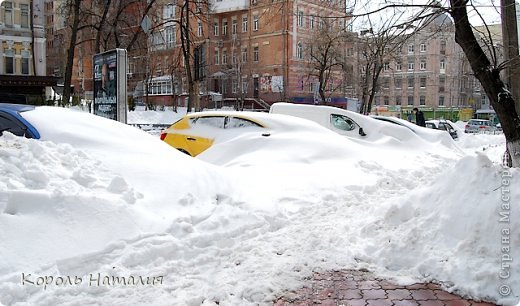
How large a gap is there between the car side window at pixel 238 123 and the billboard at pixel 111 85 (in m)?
3.31

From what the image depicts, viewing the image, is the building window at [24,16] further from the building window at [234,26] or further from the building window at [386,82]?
the building window at [386,82]

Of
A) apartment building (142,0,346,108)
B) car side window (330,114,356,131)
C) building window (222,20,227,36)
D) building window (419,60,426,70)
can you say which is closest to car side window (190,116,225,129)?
car side window (330,114,356,131)

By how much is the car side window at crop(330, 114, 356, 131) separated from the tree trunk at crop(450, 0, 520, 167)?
6.93m

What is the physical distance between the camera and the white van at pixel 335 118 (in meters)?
12.7

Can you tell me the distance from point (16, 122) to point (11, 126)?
0.09m

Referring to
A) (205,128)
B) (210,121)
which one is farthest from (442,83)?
(205,128)

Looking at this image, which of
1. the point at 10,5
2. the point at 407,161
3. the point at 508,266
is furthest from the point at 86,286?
the point at 10,5

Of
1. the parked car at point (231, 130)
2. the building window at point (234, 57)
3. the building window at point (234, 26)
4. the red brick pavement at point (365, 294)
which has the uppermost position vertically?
the building window at point (234, 26)

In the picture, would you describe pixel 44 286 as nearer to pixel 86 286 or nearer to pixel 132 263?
pixel 86 286

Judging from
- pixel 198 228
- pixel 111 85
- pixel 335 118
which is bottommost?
pixel 198 228

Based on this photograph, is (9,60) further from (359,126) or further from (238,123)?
(238,123)

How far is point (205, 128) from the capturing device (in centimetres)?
1030

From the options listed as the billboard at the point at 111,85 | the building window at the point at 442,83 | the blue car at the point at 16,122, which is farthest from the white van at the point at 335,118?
the building window at the point at 442,83

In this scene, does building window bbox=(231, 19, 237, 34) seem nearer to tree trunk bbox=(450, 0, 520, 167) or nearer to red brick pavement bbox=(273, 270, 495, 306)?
tree trunk bbox=(450, 0, 520, 167)
